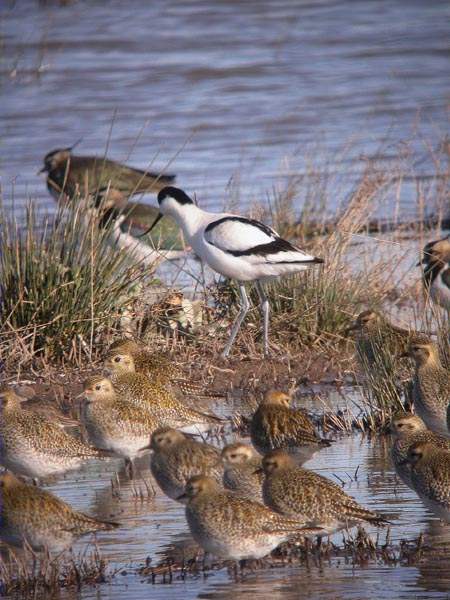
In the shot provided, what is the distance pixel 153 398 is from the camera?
9172 millimetres

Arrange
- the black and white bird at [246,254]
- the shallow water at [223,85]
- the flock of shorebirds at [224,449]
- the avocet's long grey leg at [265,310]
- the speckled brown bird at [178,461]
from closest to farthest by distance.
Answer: the flock of shorebirds at [224,449] → the speckled brown bird at [178,461] → the avocet's long grey leg at [265,310] → the black and white bird at [246,254] → the shallow water at [223,85]

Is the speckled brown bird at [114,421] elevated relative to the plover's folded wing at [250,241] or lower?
lower

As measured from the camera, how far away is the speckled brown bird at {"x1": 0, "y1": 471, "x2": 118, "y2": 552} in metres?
6.68

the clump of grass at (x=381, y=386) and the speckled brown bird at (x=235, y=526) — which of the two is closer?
the speckled brown bird at (x=235, y=526)

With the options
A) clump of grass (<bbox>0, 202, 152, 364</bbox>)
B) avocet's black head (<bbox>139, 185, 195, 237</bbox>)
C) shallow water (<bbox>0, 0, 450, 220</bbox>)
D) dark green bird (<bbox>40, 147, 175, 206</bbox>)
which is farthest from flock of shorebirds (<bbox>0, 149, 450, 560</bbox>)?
shallow water (<bbox>0, 0, 450, 220</bbox>)

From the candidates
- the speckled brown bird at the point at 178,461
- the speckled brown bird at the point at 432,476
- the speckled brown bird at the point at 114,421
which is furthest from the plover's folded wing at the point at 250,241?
the speckled brown bird at the point at 432,476

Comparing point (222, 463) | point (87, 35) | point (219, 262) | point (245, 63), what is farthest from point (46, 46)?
point (222, 463)

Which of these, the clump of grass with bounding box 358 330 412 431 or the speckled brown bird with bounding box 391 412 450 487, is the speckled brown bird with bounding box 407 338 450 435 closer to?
the clump of grass with bounding box 358 330 412 431

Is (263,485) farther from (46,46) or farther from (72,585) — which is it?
(46,46)

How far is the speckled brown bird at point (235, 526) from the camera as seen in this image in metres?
6.44

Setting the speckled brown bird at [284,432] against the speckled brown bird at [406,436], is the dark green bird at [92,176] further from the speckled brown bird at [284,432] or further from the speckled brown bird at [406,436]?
the speckled brown bird at [406,436]

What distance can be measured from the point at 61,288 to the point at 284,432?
10.5ft

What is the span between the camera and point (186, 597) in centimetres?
623

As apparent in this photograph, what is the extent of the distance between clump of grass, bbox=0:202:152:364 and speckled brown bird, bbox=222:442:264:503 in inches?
134
